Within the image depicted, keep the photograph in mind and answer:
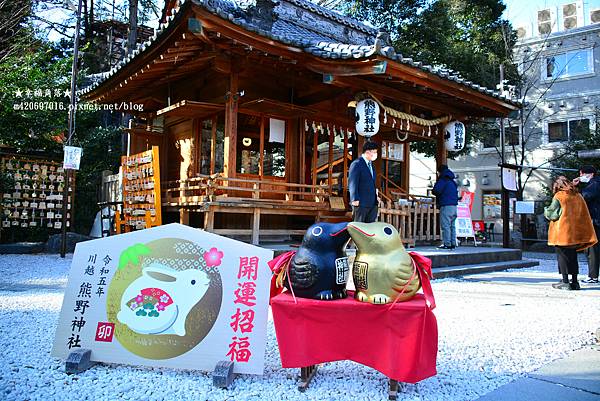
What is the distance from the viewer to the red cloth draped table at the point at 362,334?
2525 mm

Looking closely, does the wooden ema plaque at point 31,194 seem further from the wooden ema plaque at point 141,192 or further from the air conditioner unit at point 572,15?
the air conditioner unit at point 572,15

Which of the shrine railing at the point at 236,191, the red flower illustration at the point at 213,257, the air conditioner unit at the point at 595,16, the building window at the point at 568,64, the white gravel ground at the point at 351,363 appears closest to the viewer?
the white gravel ground at the point at 351,363

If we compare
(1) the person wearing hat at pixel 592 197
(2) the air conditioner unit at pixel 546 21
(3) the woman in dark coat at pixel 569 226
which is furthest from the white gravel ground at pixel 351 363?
(2) the air conditioner unit at pixel 546 21

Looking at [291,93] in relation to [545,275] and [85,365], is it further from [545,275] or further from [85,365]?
[85,365]

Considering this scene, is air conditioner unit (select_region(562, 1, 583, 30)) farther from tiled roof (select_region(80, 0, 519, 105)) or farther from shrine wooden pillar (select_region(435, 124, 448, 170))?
shrine wooden pillar (select_region(435, 124, 448, 170))

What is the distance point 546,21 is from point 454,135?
50.6 feet

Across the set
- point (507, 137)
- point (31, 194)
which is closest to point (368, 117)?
point (31, 194)

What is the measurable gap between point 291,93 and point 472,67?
10.7 m

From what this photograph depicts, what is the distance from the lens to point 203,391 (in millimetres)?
2627

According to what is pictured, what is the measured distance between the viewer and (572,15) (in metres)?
21.5

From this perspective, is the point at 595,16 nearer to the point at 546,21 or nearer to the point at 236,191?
the point at 546,21

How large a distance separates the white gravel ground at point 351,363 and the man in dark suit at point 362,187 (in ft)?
5.13

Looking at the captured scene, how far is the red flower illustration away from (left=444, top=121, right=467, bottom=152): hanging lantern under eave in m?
9.41

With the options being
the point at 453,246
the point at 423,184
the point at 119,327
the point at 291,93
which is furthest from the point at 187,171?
the point at 423,184
